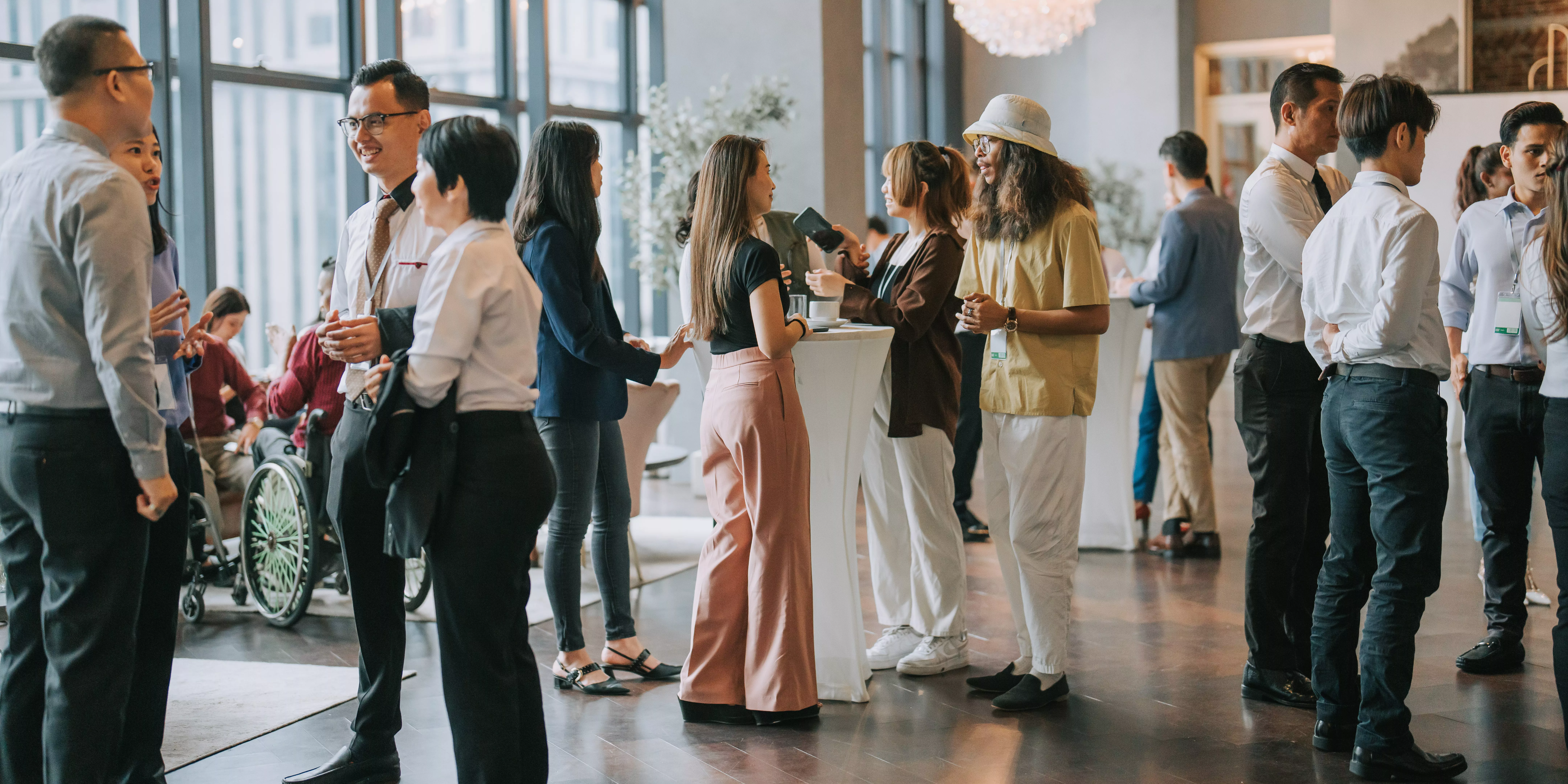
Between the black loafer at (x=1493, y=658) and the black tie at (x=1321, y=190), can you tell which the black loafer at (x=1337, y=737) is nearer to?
the black loafer at (x=1493, y=658)

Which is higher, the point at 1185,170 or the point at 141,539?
the point at 1185,170

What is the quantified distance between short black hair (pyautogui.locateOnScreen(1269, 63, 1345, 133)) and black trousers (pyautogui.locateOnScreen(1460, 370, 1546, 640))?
3.18 ft

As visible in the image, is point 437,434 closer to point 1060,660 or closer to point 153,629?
point 153,629

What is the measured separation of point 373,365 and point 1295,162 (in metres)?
2.41

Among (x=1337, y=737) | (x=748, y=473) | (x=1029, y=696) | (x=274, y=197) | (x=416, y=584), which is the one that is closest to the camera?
(x=1337, y=737)

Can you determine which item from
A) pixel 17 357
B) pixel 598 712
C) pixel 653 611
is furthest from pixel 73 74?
pixel 653 611

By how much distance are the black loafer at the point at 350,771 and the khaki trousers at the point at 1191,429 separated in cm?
372

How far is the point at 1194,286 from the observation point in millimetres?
5523

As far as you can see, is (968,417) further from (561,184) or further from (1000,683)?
(561,184)

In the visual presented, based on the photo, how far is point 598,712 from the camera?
355 centimetres

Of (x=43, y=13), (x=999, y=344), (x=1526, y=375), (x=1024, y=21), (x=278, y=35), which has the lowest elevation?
(x=1526, y=375)

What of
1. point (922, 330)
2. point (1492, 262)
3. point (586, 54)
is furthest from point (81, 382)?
point (586, 54)

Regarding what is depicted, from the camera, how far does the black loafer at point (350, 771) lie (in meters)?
2.90

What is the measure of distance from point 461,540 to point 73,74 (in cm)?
108
